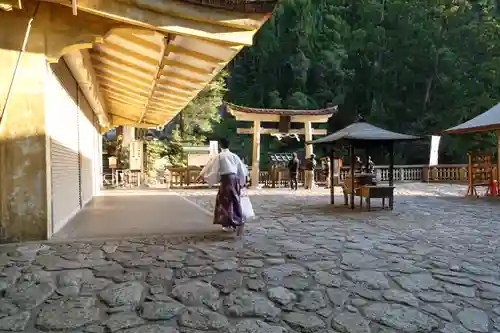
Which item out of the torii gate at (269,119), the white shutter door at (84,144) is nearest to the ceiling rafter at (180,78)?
the white shutter door at (84,144)

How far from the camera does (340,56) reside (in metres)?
28.4

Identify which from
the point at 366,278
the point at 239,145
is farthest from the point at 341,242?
the point at 239,145

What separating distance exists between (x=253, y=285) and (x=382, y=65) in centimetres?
2727

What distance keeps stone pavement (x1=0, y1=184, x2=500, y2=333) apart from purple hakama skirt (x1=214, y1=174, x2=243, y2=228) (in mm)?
342

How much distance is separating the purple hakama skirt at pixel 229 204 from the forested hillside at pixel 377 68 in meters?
17.0

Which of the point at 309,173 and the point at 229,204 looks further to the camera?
the point at 309,173

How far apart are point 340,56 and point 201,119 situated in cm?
1183

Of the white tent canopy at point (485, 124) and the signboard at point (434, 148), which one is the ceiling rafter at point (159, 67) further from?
the signboard at point (434, 148)

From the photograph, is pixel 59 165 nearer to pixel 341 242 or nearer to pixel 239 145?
pixel 341 242

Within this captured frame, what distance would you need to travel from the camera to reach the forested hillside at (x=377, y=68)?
77.0 feet

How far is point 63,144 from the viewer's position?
6344mm

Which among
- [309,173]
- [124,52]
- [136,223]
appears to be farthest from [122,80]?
[309,173]

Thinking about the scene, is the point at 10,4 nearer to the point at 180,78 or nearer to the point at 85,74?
the point at 85,74

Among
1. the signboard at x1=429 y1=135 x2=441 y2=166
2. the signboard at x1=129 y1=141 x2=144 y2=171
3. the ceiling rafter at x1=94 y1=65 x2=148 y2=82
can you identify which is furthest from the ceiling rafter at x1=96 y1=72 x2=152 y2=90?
the signboard at x1=429 y1=135 x2=441 y2=166
